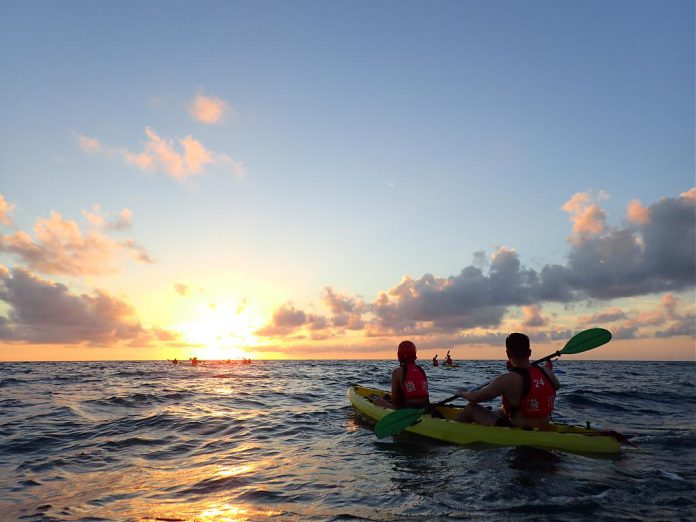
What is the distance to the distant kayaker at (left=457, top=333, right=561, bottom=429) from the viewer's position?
7.69m

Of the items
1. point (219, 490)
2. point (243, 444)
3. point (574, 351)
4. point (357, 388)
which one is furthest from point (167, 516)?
point (357, 388)

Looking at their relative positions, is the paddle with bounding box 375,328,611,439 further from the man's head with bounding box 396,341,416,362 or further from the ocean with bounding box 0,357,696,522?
the man's head with bounding box 396,341,416,362

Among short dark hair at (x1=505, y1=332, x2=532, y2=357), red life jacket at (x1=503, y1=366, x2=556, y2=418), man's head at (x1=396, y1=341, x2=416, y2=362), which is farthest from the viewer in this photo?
man's head at (x1=396, y1=341, x2=416, y2=362)

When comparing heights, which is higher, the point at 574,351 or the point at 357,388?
the point at 574,351

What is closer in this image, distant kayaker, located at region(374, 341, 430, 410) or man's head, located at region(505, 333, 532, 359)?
man's head, located at region(505, 333, 532, 359)

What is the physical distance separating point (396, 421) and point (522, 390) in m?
2.98

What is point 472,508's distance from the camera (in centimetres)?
524

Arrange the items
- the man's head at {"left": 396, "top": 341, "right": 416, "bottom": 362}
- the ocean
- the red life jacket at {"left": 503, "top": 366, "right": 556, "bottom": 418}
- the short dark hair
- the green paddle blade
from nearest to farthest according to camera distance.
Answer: the ocean → the short dark hair → the red life jacket at {"left": 503, "top": 366, "right": 556, "bottom": 418} → the green paddle blade → the man's head at {"left": 396, "top": 341, "right": 416, "bottom": 362}

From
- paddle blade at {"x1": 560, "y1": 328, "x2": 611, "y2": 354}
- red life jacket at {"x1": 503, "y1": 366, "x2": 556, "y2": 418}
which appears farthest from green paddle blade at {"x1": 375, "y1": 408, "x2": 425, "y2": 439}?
paddle blade at {"x1": 560, "y1": 328, "x2": 611, "y2": 354}

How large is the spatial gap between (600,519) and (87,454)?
32.1 feet

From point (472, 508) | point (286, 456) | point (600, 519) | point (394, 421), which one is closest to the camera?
point (600, 519)

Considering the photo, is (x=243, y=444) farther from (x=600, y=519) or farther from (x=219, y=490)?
(x=600, y=519)

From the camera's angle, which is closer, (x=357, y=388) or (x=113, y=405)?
(x=357, y=388)

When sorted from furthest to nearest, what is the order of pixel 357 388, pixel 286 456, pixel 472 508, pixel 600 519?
pixel 357 388 → pixel 286 456 → pixel 472 508 → pixel 600 519
